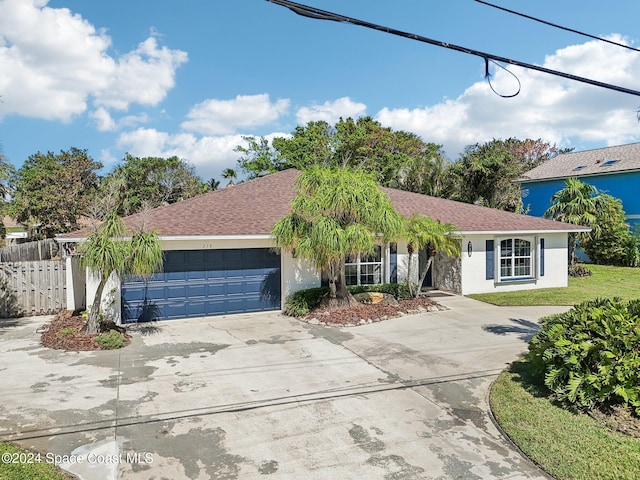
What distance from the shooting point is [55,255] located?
22.8m

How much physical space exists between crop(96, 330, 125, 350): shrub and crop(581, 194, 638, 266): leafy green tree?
2383cm

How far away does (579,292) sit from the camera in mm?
16938

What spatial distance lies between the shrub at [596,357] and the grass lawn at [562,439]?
0.34 metres

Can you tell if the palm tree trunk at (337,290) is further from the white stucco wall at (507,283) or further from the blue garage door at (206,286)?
the white stucco wall at (507,283)

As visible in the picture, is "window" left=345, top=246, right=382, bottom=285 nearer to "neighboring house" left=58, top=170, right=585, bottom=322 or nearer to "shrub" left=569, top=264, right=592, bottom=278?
"neighboring house" left=58, top=170, right=585, bottom=322

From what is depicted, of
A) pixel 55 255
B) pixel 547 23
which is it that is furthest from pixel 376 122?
pixel 547 23

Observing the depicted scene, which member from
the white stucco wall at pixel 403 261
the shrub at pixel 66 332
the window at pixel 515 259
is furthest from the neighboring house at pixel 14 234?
the window at pixel 515 259

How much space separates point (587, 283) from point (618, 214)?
784cm

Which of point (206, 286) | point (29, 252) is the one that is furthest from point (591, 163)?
point (29, 252)

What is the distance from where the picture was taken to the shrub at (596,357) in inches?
235

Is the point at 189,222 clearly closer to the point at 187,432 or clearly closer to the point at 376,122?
the point at 187,432

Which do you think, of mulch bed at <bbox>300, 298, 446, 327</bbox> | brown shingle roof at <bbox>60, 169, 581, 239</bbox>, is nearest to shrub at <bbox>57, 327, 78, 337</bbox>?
brown shingle roof at <bbox>60, 169, 581, 239</bbox>

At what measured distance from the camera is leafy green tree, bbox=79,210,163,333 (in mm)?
9648

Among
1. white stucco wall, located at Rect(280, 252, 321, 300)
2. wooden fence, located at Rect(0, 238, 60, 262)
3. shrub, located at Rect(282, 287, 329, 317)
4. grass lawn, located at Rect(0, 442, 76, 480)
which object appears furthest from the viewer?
wooden fence, located at Rect(0, 238, 60, 262)
